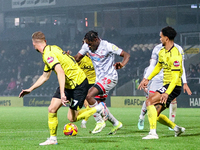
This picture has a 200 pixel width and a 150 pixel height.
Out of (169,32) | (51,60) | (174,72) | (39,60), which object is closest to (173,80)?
(174,72)

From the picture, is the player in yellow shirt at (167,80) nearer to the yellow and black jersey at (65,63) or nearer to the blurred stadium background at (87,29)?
the yellow and black jersey at (65,63)

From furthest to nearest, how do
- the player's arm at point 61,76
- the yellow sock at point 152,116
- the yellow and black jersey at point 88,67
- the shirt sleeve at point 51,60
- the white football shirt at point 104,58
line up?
the yellow and black jersey at point 88,67 → the white football shirt at point 104,58 → the yellow sock at point 152,116 → the shirt sleeve at point 51,60 → the player's arm at point 61,76

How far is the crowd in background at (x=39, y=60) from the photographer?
2731 cm

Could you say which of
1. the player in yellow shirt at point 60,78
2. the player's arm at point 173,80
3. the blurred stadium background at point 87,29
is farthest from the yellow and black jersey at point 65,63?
the blurred stadium background at point 87,29

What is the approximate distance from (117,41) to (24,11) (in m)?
9.02

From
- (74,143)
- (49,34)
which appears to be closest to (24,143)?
(74,143)

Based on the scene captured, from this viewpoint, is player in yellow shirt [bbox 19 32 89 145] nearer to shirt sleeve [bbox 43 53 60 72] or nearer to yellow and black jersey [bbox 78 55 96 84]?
shirt sleeve [bbox 43 53 60 72]

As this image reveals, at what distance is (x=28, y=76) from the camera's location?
A: 100.0ft

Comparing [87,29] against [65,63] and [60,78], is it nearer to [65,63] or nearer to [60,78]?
[65,63]

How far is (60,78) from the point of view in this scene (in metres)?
5.75

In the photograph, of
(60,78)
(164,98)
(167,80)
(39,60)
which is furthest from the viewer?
(39,60)

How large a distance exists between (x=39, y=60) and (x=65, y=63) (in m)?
25.9

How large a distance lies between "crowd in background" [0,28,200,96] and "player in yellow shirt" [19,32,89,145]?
18595mm

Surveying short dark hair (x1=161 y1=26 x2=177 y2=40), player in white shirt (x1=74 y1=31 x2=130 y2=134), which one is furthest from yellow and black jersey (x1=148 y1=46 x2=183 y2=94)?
player in white shirt (x1=74 y1=31 x2=130 y2=134)
